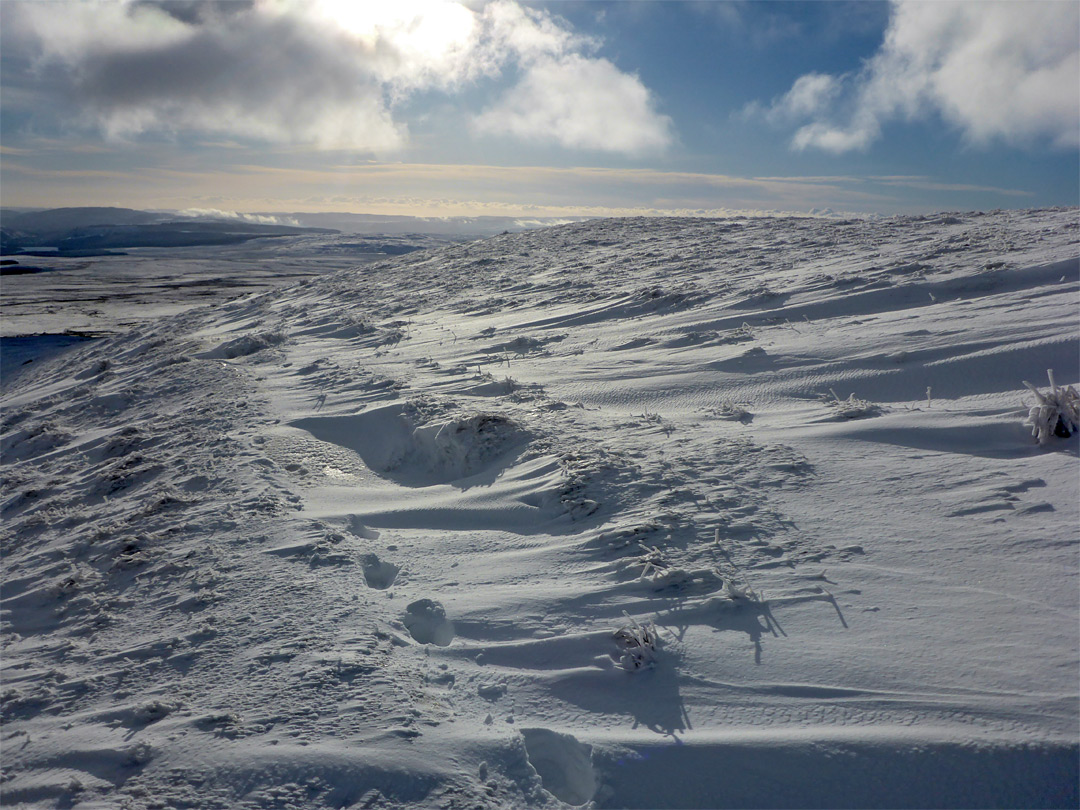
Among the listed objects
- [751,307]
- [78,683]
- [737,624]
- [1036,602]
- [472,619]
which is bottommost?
[78,683]

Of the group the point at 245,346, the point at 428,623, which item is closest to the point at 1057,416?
the point at 428,623

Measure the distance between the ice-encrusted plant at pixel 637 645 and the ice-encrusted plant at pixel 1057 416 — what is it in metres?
2.61

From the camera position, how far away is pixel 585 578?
3.12 metres

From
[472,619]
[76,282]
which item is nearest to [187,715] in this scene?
[472,619]

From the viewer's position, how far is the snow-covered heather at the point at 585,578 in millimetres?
2104

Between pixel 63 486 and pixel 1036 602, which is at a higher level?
Answer: pixel 1036 602

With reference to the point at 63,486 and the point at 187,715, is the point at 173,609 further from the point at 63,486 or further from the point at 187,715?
the point at 63,486

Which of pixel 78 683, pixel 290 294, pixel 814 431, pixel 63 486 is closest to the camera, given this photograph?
pixel 78 683

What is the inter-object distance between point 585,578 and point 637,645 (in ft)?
2.04

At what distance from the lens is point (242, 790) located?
215 cm

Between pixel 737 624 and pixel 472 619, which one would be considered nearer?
pixel 737 624

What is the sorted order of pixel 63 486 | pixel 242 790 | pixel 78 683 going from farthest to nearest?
pixel 63 486, pixel 78 683, pixel 242 790

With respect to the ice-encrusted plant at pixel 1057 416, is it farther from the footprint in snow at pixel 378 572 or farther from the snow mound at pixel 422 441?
the footprint in snow at pixel 378 572

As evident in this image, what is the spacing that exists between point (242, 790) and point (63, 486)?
4554mm
